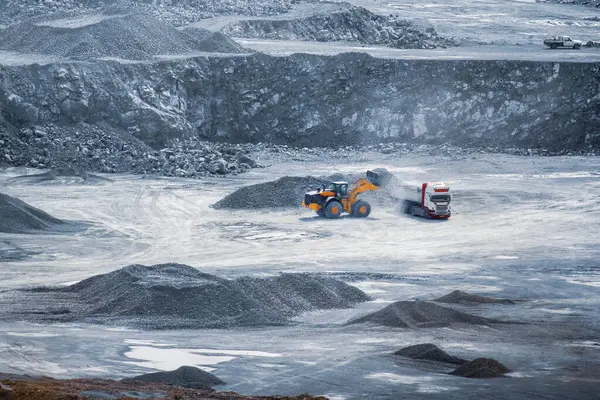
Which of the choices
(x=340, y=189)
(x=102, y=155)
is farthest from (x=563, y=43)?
(x=102, y=155)

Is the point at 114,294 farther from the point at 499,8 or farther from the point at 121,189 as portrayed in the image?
the point at 499,8

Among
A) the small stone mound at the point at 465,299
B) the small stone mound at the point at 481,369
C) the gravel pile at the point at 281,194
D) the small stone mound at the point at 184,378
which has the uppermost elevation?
the gravel pile at the point at 281,194

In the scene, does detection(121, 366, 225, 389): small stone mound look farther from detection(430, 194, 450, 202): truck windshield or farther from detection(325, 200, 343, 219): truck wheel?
detection(430, 194, 450, 202): truck windshield

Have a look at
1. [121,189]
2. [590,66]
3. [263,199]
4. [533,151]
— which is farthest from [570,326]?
[590,66]

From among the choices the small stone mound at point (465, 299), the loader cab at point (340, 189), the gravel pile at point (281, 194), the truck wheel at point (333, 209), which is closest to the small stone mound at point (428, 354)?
the small stone mound at point (465, 299)

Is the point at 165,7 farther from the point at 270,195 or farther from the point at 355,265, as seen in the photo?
the point at 355,265

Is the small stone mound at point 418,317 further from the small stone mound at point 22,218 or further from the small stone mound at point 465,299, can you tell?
the small stone mound at point 22,218
